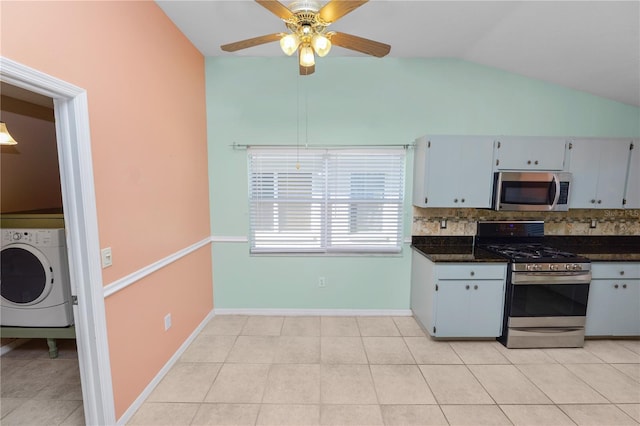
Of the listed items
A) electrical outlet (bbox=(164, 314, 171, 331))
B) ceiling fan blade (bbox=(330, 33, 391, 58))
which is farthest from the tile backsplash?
electrical outlet (bbox=(164, 314, 171, 331))

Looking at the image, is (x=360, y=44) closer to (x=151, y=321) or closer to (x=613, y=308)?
(x=151, y=321)

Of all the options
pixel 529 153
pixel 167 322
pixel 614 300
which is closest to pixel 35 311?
pixel 167 322

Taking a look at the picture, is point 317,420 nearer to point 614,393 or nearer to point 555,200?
point 614,393

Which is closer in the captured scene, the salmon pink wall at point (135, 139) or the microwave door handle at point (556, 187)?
the salmon pink wall at point (135, 139)

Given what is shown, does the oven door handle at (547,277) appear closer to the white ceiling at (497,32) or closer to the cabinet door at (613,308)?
the cabinet door at (613,308)

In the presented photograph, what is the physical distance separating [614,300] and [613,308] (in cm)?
8

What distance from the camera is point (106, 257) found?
1.68 m

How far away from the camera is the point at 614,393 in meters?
2.10

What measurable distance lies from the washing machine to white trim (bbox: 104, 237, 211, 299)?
82cm

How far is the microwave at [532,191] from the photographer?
271cm

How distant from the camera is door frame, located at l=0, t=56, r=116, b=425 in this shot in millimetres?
1470

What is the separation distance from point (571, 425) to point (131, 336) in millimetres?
3081

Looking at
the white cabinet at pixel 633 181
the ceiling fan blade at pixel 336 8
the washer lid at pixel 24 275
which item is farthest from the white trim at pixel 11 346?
the white cabinet at pixel 633 181

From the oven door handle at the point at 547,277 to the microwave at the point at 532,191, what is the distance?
64 centimetres
